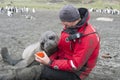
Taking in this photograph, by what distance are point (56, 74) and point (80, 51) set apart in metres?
0.55

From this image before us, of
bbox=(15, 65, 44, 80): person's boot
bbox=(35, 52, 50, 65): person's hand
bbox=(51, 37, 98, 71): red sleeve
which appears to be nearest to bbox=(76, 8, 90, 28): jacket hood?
bbox=(51, 37, 98, 71): red sleeve

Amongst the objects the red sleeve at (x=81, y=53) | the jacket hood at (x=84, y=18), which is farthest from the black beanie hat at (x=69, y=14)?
the red sleeve at (x=81, y=53)

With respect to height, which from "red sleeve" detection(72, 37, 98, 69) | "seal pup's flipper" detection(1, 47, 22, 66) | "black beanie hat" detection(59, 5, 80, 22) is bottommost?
"seal pup's flipper" detection(1, 47, 22, 66)

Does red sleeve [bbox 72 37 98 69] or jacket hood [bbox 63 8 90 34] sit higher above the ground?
jacket hood [bbox 63 8 90 34]

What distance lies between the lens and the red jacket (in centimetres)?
515

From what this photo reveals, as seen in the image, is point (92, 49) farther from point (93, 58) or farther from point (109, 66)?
point (109, 66)

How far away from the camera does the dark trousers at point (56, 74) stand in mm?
5395

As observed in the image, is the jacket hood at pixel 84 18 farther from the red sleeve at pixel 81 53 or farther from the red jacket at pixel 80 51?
the red sleeve at pixel 81 53

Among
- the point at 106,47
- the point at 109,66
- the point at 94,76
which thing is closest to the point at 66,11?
the point at 94,76

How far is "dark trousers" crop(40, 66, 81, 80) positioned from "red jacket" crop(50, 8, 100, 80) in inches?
3.6

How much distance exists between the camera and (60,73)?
5402mm

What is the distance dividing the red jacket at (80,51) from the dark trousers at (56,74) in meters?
0.09

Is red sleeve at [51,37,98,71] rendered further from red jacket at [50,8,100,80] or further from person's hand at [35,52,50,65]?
person's hand at [35,52,50,65]

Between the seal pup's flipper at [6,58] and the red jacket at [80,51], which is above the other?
the red jacket at [80,51]
